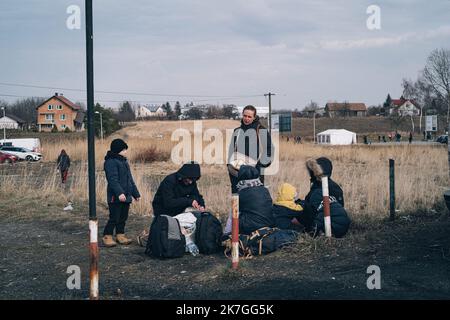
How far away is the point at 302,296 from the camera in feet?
18.1

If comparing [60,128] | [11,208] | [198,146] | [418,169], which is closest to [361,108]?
[60,128]

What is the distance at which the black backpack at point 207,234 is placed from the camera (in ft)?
26.1

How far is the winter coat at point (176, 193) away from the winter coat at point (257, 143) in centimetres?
84

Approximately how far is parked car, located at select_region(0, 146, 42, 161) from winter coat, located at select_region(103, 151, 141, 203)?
130 feet

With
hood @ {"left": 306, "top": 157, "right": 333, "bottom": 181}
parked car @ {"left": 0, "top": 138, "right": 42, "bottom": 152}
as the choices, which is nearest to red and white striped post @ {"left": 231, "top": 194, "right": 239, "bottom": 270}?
hood @ {"left": 306, "top": 157, "right": 333, "bottom": 181}

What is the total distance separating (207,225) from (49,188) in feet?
30.2

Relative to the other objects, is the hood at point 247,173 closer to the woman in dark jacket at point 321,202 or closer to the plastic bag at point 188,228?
the plastic bag at point 188,228

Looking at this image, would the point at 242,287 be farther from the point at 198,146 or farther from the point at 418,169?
the point at 198,146

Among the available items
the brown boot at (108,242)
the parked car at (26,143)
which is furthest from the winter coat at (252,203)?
the parked car at (26,143)

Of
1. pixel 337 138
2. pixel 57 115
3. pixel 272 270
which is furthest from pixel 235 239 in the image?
pixel 57 115

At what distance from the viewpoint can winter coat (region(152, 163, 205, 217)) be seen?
8.38 m

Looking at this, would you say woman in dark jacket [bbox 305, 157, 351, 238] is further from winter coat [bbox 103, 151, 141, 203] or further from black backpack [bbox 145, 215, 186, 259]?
winter coat [bbox 103, 151, 141, 203]

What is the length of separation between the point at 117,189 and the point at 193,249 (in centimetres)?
166

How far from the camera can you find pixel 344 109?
120562mm
